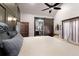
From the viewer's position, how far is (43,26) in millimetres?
1909

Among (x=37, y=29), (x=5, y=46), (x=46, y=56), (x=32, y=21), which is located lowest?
(x=46, y=56)

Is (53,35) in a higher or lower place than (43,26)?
lower

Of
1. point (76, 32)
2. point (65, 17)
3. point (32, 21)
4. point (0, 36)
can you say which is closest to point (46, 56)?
point (0, 36)

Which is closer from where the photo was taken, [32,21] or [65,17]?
[32,21]

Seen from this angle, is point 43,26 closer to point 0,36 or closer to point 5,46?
point 0,36

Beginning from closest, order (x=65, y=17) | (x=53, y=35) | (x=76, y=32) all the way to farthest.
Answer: (x=53, y=35) → (x=65, y=17) → (x=76, y=32)

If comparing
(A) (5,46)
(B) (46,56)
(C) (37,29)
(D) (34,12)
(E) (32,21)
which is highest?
(D) (34,12)

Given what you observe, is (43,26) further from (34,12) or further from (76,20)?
(76,20)

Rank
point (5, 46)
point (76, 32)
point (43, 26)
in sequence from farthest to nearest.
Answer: point (76, 32) < point (43, 26) < point (5, 46)

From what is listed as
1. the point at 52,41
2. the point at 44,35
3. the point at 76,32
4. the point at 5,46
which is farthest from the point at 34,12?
the point at 76,32

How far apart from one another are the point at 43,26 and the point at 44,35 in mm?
190

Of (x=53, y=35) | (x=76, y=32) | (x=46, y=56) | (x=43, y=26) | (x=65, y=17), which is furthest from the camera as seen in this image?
(x=76, y=32)

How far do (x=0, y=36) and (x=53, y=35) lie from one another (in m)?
1.05

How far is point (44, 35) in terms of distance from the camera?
Result: 6.51ft
